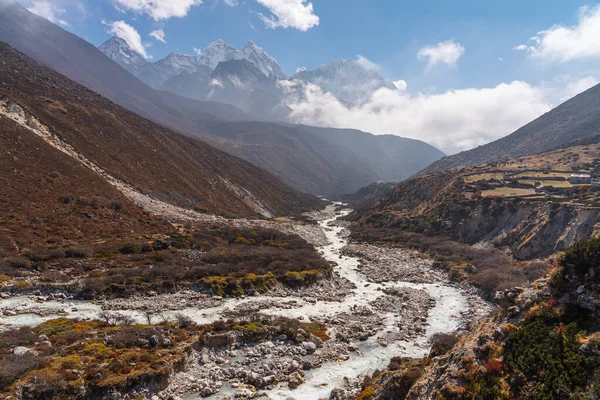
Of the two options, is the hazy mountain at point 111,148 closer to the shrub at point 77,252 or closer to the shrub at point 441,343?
the shrub at point 77,252

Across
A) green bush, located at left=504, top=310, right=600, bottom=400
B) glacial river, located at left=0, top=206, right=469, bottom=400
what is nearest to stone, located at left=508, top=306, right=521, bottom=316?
green bush, located at left=504, top=310, right=600, bottom=400

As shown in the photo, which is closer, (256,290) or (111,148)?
(256,290)

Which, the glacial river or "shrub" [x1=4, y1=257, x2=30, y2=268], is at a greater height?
the glacial river

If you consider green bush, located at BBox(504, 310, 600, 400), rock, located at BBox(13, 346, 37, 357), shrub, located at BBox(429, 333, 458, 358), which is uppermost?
green bush, located at BBox(504, 310, 600, 400)

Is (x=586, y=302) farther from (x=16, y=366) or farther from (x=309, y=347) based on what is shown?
(x=16, y=366)

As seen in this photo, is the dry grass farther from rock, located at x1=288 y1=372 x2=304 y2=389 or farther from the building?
rock, located at x1=288 y1=372 x2=304 y2=389

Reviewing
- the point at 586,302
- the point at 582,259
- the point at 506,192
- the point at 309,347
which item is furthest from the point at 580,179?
the point at 309,347

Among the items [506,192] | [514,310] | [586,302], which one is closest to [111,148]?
[514,310]

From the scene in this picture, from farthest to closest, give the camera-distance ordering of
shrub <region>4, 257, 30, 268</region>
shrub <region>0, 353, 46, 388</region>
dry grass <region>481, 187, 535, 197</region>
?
1. dry grass <region>481, 187, 535, 197</region>
2. shrub <region>4, 257, 30, 268</region>
3. shrub <region>0, 353, 46, 388</region>

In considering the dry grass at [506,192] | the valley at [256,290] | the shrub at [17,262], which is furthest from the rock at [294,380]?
the dry grass at [506,192]

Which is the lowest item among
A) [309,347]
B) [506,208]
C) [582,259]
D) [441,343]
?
[309,347]

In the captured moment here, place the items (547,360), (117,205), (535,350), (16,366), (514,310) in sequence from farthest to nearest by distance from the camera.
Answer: (117,205) < (16,366) < (514,310) < (535,350) < (547,360)

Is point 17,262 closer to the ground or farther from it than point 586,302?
closer to the ground

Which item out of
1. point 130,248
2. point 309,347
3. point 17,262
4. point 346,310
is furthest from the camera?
point 130,248
